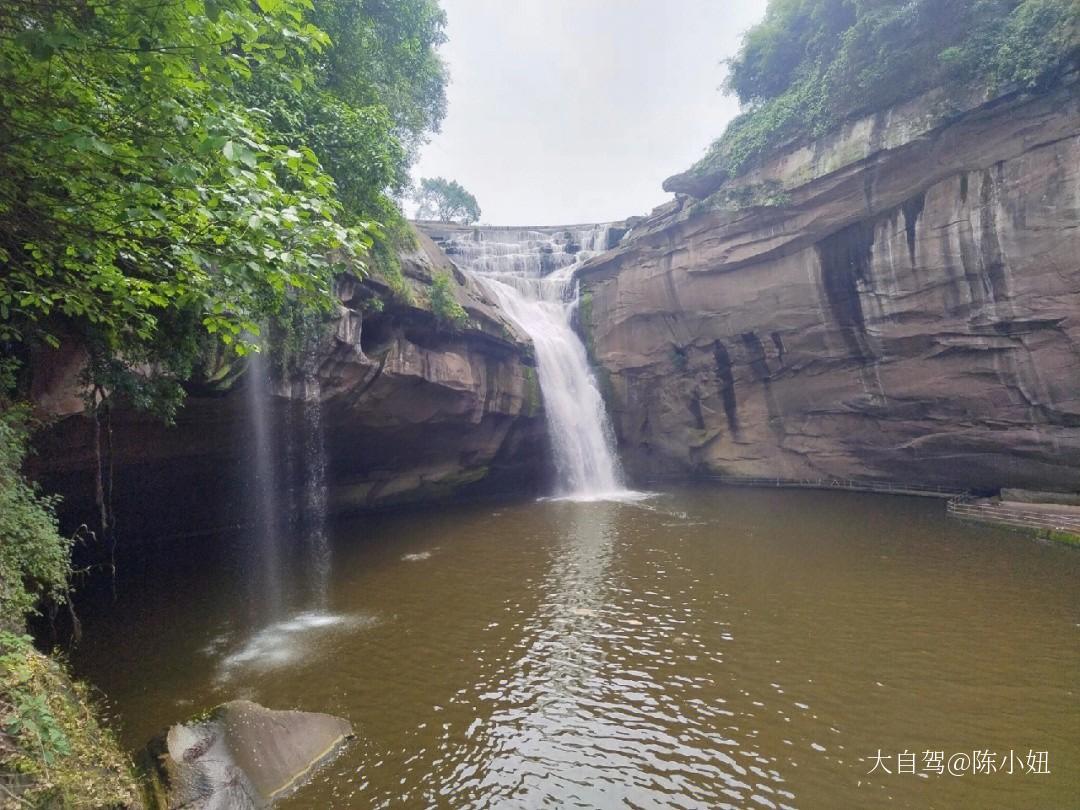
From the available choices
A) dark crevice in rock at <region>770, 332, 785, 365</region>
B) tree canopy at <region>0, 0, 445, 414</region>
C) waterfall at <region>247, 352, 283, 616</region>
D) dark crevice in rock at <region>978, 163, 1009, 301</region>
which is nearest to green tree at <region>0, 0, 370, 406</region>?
tree canopy at <region>0, 0, 445, 414</region>

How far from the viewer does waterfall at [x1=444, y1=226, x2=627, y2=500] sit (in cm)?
2331

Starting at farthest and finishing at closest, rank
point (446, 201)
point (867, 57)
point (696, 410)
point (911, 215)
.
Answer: point (446, 201) → point (696, 410) → point (867, 57) → point (911, 215)

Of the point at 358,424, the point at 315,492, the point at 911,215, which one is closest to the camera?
the point at 358,424

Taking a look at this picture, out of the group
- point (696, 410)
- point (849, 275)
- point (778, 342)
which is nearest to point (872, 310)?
point (849, 275)

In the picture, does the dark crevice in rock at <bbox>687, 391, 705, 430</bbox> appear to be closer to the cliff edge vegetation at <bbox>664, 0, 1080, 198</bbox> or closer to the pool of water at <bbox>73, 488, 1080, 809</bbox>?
the cliff edge vegetation at <bbox>664, 0, 1080, 198</bbox>

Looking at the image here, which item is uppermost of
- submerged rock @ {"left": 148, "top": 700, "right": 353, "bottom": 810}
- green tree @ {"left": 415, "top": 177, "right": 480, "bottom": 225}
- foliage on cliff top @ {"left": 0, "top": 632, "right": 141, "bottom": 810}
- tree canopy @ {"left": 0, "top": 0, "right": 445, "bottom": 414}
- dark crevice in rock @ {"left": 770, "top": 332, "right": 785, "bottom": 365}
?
green tree @ {"left": 415, "top": 177, "right": 480, "bottom": 225}

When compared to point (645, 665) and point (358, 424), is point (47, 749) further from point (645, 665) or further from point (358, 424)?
point (358, 424)

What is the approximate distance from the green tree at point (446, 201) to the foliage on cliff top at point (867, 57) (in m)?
32.2

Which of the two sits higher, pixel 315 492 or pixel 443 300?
pixel 443 300

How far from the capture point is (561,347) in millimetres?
25125

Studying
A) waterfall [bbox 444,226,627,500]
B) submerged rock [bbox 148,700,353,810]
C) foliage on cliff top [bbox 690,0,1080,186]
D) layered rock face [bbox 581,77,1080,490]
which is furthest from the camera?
waterfall [bbox 444,226,627,500]

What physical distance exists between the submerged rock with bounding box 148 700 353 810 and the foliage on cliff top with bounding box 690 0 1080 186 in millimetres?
21781

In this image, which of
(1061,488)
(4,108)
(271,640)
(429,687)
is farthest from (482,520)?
(1061,488)

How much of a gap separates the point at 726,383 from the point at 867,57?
12.4m
